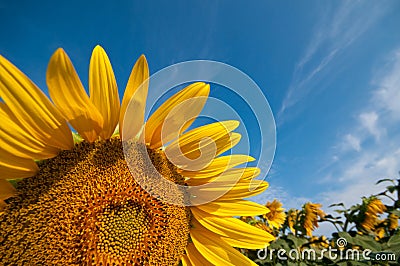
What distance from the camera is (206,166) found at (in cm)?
179

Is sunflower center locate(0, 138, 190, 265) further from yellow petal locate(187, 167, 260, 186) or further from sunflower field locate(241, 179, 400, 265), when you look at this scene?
sunflower field locate(241, 179, 400, 265)

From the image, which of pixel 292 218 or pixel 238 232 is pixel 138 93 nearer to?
pixel 238 232

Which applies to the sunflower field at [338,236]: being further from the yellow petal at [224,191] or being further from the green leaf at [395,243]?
the yellow petal at [224,191]

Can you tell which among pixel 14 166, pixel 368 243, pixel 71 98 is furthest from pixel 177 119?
pixel 368 243

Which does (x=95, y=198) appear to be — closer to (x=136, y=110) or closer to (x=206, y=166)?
(x=136, y=110)

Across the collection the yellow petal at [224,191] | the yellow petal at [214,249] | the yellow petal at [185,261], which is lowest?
the yellow petal at [185,261]

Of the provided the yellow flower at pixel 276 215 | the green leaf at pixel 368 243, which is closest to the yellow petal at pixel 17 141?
the green leaf at pixel 368 243

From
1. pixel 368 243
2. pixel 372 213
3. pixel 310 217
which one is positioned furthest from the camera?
pixel 310 217

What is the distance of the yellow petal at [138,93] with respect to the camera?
1423 millimetres

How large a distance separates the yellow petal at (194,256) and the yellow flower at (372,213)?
13.2 ft

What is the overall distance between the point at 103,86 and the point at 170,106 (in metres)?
0.32

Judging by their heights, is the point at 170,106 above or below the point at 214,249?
above

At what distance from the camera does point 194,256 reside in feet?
5.90

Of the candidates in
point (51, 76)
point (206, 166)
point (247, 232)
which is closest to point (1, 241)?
point (51, 76)
